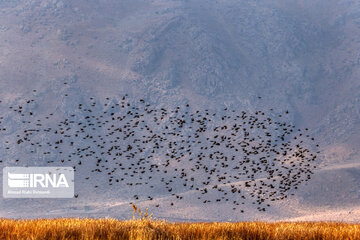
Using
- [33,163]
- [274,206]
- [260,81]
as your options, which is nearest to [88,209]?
[33,163]

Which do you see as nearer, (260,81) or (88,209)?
(88,209)

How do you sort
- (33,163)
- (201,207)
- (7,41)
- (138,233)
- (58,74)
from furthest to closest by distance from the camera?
(7,41)
(58,74)
(33,163)
(201,207)
(138,233)

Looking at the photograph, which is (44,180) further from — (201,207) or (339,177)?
(339,177)

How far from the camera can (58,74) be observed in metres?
174

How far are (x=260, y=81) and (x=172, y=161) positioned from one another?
5715cm

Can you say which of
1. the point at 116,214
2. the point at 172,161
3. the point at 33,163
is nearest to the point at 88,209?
the point at 116,214

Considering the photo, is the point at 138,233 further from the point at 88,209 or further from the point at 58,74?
the point at 58,74

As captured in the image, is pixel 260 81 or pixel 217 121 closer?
pixel 217 121

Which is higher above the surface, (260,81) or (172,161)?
(260,81)

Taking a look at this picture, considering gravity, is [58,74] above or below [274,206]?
above

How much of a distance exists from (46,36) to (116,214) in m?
103

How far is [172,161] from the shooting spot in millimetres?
156375

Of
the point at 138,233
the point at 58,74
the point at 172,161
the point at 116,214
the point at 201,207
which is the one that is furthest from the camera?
the point at 58,74

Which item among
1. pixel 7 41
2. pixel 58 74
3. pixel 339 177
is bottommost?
pixel 339 177
